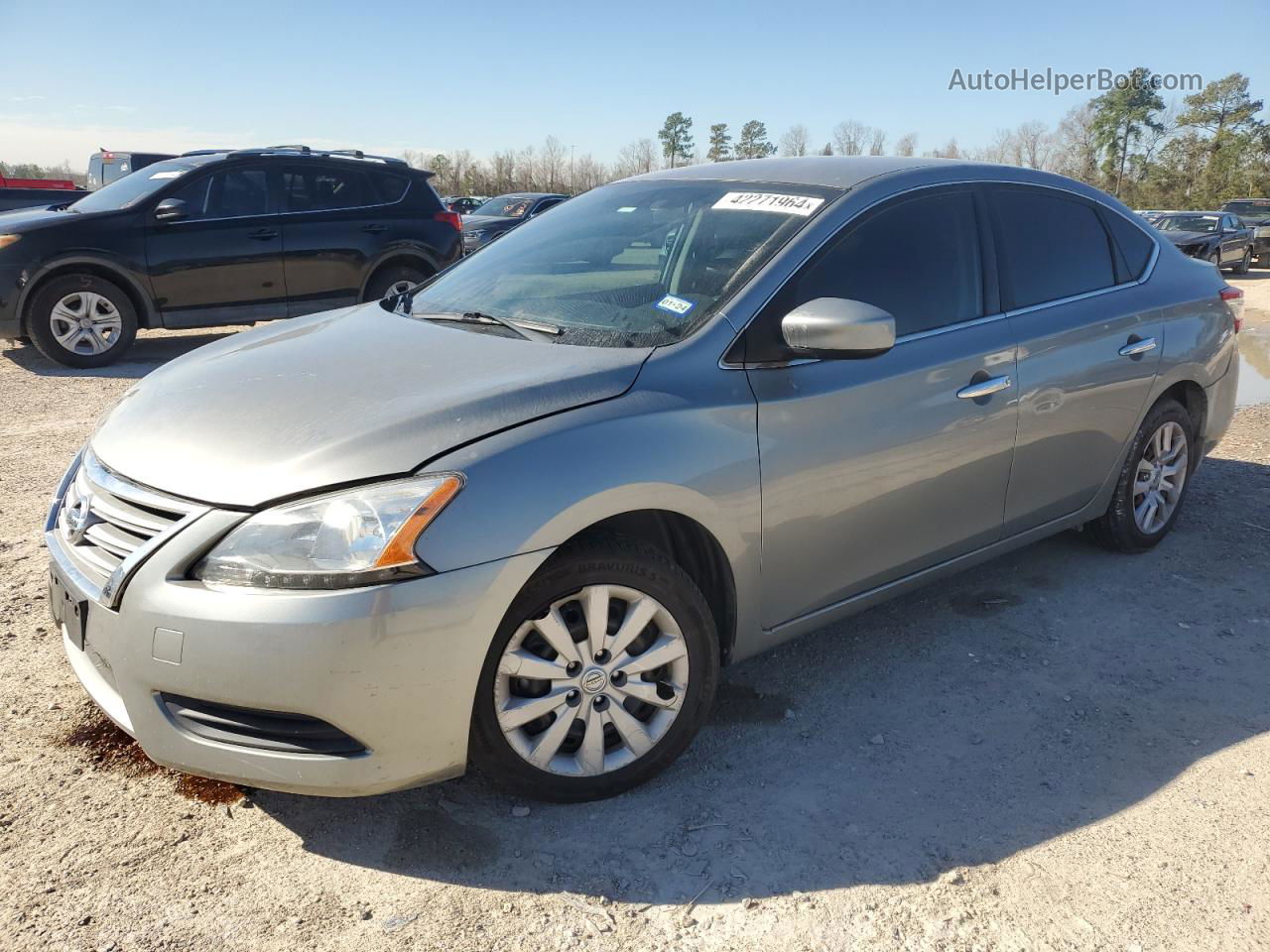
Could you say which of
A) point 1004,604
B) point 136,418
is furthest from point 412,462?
point 1004,604

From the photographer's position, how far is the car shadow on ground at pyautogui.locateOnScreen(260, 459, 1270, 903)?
8.17 feet

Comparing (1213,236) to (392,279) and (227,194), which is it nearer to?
(392,279)

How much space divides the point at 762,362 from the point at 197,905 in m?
1.99

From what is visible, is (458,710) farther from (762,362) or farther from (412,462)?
(762,362)

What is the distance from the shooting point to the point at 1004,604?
4.05 meters

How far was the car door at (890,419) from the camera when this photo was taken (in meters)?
2.90

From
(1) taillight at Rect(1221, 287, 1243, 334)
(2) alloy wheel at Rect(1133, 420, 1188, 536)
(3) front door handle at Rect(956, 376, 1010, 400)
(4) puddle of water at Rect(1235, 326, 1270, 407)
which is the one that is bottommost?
(4) puddle of water at Rect(1235, 326, 1270, 407)

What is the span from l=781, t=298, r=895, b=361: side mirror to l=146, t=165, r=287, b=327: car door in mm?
7160

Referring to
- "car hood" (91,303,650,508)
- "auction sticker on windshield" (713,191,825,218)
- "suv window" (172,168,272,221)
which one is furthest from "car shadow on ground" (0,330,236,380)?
"auction sticker on windshield" (713,191,825,218)

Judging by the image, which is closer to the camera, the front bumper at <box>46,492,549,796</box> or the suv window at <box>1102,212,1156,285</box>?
the front bumper at <box>46,492,549,796</box>

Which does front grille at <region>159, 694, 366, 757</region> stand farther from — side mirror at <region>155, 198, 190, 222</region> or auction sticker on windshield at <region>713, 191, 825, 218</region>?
side mirror at <region>155, 198, 190, 222</region>

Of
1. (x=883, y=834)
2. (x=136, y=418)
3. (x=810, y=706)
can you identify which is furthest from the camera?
(x=810, y=706)

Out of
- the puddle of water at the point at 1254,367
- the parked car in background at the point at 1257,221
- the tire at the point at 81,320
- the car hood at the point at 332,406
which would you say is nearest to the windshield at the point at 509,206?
the tire at the point at 81,320

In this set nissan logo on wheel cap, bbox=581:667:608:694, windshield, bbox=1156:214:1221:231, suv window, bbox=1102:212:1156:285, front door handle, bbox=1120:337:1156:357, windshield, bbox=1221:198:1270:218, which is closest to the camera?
nissan logo on wheel cap, bbox=581:667:608:694
